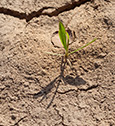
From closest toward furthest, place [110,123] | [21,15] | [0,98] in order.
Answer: [110,123] → [0,98] → [21,15]


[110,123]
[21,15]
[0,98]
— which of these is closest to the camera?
[110,123]

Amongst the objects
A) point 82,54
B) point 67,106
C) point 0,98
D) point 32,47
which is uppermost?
point 32,47

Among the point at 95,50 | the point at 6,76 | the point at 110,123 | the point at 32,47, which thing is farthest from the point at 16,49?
the point at 110,123

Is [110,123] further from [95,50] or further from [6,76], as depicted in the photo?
[6,76]

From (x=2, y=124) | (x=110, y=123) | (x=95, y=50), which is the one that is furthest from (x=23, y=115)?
(x=95, y=50)

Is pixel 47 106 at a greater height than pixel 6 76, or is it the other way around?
pixel 6 76

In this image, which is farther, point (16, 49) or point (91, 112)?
point (16, 49)
